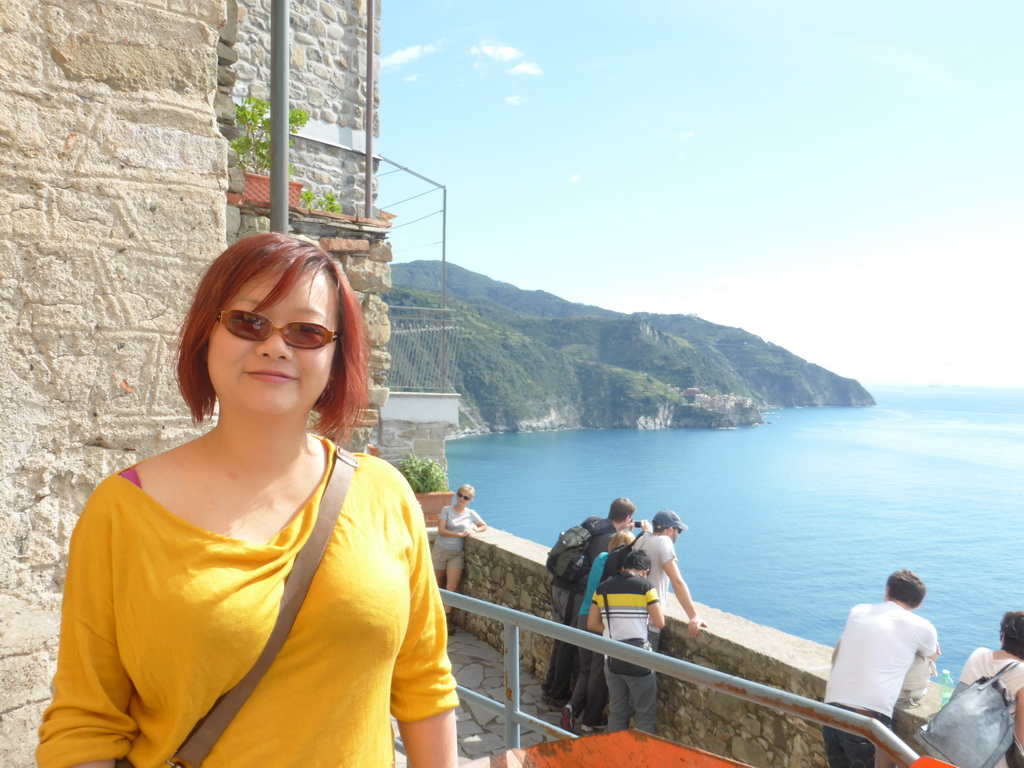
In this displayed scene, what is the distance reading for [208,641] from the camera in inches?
34.1

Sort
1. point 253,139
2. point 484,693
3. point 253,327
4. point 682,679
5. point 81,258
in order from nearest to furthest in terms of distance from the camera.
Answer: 1. point 253,327
2. point 81,258
3. point 682,679
4. point 484,693
5. point 253,139

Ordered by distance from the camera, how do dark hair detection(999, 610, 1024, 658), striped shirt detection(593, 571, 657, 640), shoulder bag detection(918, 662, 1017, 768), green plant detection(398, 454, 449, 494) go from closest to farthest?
shoulder bag detection(918, 662, 1017, 768), dark hair detection(999, 610, 1024, 658), striped shirt detection(593, 571, 657, 640), green plant detection(398, 454, 449, 494)

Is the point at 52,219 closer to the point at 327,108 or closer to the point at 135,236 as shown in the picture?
the point at 135,236

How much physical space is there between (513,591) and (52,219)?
15.0ft

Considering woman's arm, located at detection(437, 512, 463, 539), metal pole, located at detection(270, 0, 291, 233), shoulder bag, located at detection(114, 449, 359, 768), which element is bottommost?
woman's arm, located at detection(437, 512, 463, 539)

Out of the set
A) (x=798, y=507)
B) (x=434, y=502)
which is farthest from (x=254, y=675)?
(x=798, y=507)

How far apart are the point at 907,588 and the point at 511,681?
7.21 ft

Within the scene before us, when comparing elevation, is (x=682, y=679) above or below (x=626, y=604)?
above

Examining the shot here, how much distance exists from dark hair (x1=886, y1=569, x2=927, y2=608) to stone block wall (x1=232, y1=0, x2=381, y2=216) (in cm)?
777

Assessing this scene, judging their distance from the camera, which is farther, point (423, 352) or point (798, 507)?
point (798, 507)

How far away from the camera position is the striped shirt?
3.90 meters

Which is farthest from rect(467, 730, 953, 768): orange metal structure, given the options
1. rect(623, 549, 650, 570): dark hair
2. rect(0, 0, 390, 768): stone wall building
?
rect(623, 549, 650, 570): dark hair

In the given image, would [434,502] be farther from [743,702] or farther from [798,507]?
[798,507]

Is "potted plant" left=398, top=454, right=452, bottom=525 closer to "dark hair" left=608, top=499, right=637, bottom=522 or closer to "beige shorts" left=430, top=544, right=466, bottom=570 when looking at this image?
"beige shorts" left=430, top=544, right=466, bottom=570
